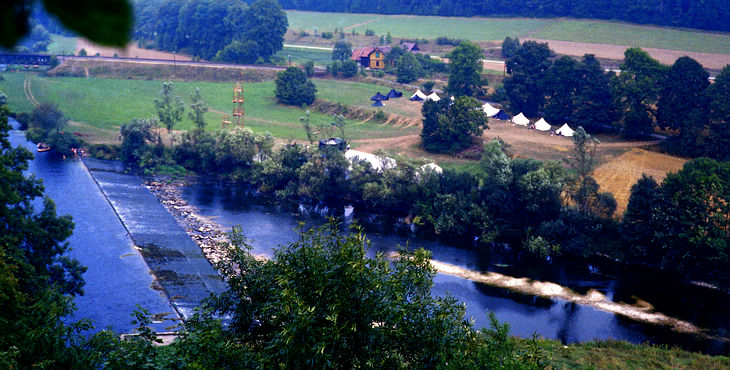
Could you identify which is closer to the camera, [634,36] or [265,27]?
[634,36]

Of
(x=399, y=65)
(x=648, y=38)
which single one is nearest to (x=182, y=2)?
(x=399, y=65)

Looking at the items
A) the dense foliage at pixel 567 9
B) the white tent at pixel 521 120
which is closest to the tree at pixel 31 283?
the white tent at pixel 521 120

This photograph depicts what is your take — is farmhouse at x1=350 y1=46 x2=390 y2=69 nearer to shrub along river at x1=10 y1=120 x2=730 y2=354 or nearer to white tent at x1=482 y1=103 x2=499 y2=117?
white tent at x1=482 y1=103 x2=499 y2=117

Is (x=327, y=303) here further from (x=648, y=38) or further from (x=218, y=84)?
(x=648, y=38)

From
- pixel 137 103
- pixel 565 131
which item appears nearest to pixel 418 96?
pixel 565 131

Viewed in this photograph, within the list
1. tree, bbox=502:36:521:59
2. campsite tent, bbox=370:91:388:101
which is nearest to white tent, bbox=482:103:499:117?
campsite tent, bbox=370:91:388:101

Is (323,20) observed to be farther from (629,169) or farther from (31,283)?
(31,283)
